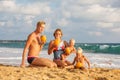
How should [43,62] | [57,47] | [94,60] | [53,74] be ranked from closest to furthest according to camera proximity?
[53,74] → [43,62] → [57,47] → [94,60]

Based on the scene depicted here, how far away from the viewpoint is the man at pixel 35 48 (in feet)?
34.5

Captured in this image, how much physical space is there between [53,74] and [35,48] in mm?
1659

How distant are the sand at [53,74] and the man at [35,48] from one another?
1.30ft

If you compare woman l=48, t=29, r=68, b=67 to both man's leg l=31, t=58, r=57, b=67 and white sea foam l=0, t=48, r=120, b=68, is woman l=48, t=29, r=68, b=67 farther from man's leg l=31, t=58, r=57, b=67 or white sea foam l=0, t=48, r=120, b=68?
white sea foam l=0, t=48, r=120, b=68

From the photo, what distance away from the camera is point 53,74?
9359 millimetres

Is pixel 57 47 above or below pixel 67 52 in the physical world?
above

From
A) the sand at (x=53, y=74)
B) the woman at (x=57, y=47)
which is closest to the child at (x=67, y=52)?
the woman at (x=57, y=47)

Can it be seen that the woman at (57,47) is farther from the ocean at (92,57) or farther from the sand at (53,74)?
the ocean at (92,57)


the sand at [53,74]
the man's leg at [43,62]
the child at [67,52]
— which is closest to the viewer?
the sand at [53,74]

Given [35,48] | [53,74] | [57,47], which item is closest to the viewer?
[53,74]

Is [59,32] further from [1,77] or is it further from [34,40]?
[1,77]

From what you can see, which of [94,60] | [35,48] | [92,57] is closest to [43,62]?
[35,48]

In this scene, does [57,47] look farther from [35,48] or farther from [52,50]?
[35,48]

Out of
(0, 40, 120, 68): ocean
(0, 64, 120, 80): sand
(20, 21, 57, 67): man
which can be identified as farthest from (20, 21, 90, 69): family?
(0, 40, 120, 68): ocean
